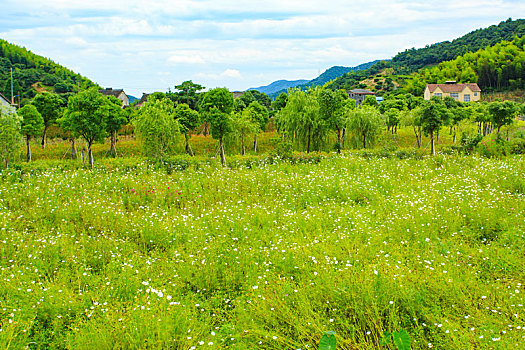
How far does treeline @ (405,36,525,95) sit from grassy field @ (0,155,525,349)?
312 ft

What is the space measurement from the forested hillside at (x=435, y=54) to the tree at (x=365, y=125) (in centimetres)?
9822

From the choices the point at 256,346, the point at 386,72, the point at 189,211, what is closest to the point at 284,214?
the point at 189,211

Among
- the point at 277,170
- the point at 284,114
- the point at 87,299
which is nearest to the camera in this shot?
the point at 87,299

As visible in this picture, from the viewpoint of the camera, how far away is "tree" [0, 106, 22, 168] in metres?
16.8

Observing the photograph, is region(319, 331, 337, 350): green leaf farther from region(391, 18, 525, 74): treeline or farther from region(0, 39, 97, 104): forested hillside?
region(391, 18, 525, 74): treeline

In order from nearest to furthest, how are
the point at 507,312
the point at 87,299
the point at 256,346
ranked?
1. the point at 256,346
2. the point at 507,312
3. the point at 87,299

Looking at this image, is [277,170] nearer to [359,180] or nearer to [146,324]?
[359,180]

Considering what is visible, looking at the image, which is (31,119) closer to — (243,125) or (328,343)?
(243,125)

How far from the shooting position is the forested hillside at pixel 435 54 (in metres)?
131

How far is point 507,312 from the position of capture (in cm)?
488

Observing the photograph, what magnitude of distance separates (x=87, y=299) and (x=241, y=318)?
247cm

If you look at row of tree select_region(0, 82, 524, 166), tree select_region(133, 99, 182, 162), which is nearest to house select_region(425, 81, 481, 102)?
row of tree select_region(0, 82, 524, 166)

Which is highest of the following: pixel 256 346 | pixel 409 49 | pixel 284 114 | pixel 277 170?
pixel 409 49

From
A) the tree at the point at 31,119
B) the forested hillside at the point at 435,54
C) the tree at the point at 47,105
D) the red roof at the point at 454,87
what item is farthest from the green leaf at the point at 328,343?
the forested hillside at the point at 435,54
